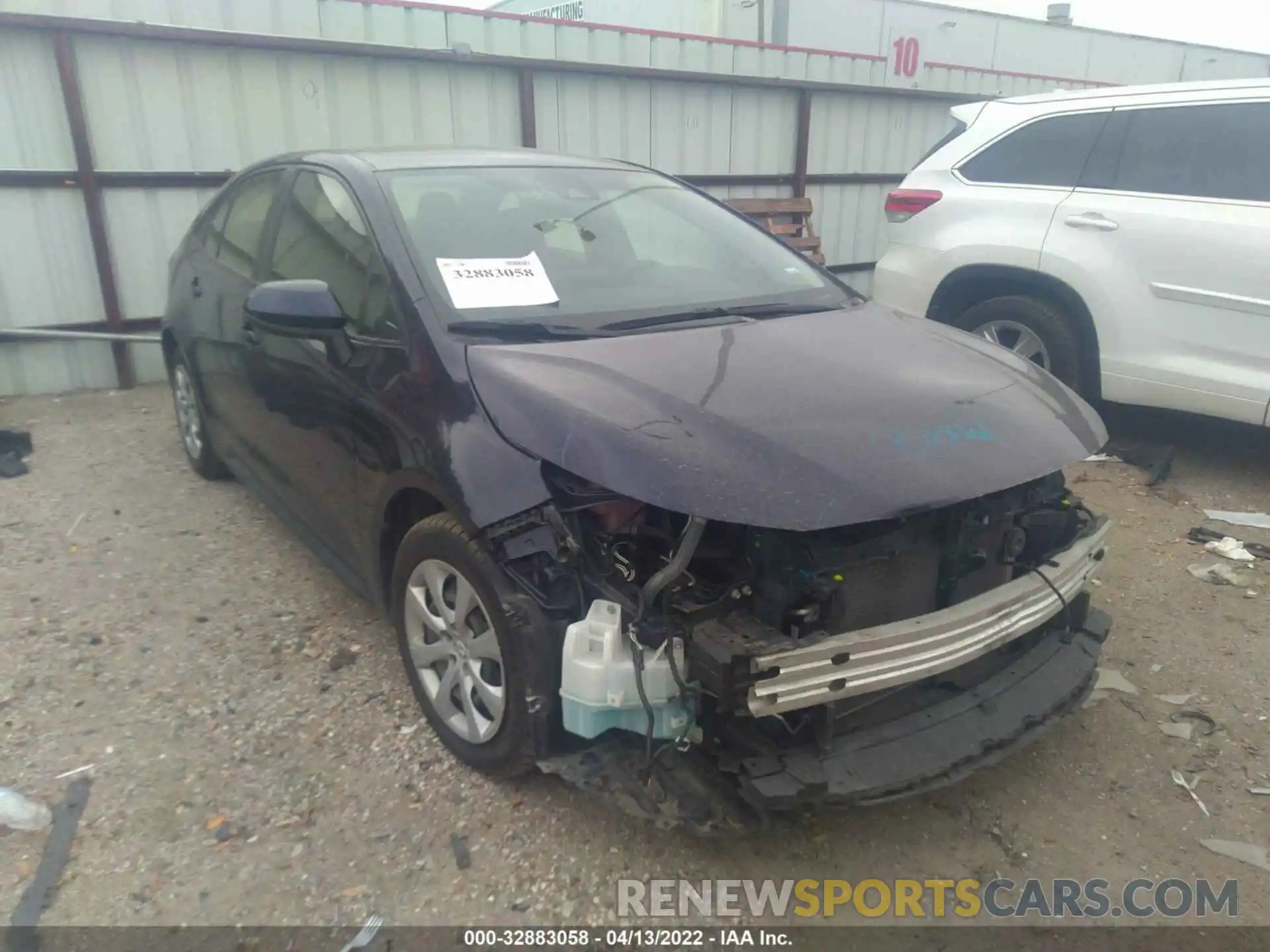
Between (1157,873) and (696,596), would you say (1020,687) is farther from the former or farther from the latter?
(696,596)

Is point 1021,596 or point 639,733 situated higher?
point 1021,596

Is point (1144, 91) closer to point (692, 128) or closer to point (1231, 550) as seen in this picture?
point (1231, 550)

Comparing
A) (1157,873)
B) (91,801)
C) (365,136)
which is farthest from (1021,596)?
(365,136)

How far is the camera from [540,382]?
2285 millimetres

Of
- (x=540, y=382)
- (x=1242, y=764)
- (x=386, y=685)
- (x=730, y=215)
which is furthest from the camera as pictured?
(x=730, y=215)

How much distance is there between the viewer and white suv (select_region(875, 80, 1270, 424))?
442 cm

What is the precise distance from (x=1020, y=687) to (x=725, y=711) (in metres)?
0.93

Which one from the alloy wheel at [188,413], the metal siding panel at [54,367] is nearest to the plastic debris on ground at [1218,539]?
the alloy wheel at [188,413]

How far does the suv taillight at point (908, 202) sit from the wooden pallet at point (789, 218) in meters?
2.37

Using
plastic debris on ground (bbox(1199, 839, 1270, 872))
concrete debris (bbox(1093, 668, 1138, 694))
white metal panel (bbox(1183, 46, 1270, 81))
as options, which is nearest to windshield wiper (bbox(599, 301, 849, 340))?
concrete debris (bbox(1093, 668, 1138, 694))

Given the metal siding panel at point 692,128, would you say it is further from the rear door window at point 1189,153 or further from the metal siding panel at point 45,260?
the metal siding panel at point 45,260

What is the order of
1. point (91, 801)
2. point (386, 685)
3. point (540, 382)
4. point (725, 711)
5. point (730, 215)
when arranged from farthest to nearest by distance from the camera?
point (730, 215) → point (386, 685) → point (91, 801) → point (540, 382) → point (725, 711)

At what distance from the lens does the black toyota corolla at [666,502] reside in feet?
6.70

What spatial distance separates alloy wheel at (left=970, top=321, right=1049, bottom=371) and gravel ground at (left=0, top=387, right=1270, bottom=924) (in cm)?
156
